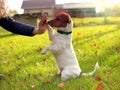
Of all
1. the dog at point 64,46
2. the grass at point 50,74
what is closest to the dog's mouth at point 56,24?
the dog at point 64,46

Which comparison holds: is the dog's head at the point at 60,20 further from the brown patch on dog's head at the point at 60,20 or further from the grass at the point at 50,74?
the grass at the point at 50,74

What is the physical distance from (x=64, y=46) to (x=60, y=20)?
34 cm

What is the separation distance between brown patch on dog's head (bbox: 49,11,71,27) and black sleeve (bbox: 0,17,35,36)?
79cm

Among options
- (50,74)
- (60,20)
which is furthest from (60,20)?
(50,74)

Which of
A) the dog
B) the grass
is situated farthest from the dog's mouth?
the grass

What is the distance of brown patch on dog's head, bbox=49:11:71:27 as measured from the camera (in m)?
4.16

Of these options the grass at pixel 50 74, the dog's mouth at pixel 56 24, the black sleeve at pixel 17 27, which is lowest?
the grass at pixel 50 74

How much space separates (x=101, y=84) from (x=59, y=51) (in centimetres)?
73

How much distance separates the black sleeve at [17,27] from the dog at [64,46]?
1.90 ft

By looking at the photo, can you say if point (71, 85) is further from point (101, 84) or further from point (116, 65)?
point (116, 65)

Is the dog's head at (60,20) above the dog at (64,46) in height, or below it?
above

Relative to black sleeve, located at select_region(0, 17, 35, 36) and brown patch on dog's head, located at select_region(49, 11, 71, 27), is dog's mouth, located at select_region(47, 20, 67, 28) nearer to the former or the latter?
brown patch on dog's head, located at select_region(49, 11, 71, 27)

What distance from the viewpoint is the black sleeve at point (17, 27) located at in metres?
4.95

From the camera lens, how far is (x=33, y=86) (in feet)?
13.8
